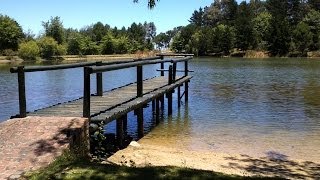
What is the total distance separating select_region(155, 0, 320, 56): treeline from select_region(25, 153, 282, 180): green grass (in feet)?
346

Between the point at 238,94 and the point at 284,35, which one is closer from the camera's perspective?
the point at 238,94

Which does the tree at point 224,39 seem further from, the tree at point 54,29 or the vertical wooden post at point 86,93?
the vertical wooden post at point 86,93

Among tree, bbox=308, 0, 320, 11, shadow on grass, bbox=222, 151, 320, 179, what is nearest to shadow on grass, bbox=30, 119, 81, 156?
shadow on grass, bbox=222, 151, 320, 179

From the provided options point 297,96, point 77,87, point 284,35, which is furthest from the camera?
point 284,35

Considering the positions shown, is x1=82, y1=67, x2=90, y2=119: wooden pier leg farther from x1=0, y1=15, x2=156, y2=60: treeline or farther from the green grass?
x1=0, y1=15, x2=156, y2=60: treeline

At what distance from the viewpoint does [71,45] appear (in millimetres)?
122562

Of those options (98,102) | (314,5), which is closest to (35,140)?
(98,102)

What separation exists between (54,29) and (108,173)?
402 feet

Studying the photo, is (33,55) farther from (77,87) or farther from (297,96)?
(297,96)

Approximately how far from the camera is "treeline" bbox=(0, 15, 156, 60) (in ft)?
345

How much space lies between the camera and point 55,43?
111m

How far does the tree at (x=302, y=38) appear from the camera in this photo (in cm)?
10644

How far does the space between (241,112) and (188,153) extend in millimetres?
9632

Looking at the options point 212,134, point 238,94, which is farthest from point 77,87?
point 212,134
